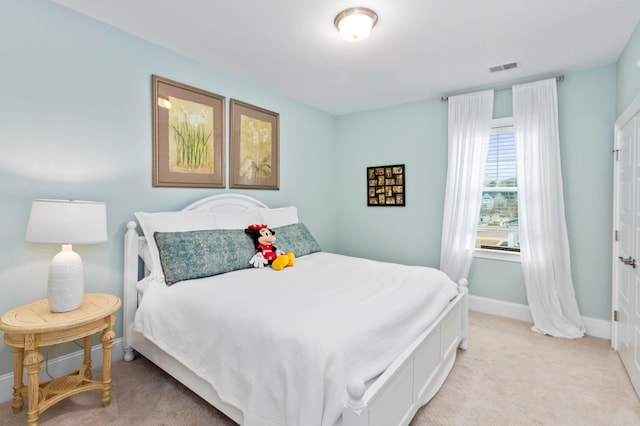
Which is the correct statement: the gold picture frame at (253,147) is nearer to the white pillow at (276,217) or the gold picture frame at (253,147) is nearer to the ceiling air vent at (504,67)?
the white pillow at (276,217)

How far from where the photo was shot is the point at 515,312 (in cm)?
338

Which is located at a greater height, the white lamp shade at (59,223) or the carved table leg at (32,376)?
the white lamp shade at (59,223)

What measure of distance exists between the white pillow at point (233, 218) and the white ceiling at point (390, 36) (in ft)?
4.62

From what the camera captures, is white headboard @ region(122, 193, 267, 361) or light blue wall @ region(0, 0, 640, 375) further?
white headboard @ region(122, 193, 267, 361)

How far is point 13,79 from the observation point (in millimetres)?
1939

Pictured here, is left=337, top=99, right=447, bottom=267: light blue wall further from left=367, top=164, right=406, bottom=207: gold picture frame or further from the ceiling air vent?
the ceiling air vent

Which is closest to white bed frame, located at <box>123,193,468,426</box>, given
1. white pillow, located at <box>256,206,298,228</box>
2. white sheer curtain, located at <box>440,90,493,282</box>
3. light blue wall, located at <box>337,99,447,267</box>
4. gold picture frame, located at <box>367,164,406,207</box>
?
white pillow, located at <box>256,206,298,228</box>

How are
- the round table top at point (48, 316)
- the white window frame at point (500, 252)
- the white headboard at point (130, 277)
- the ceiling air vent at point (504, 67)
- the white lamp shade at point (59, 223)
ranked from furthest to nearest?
the white window frame at point (500, 252) < the ceiling air vent at point (504, 67) < the white headboard at point (130, 277) < the white lamp shade at point (59, 223) < the round table top at point (48, 316)

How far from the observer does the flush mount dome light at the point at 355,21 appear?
6.82ft

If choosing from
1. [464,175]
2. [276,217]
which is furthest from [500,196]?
[276,217]

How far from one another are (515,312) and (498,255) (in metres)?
0.62

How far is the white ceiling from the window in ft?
2.05

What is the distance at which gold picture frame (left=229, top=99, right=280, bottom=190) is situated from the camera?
3.25 m

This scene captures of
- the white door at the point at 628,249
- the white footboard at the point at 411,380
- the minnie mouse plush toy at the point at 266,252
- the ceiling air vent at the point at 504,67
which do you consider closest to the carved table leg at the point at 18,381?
the minnie mouse plush toy at the point at 266,252
